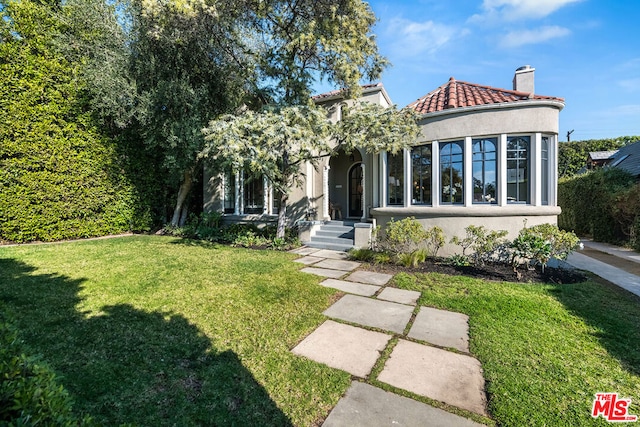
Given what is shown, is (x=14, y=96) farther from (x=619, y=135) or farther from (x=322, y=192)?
(x=619, y=135)

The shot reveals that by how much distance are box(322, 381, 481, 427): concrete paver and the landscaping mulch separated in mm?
4421

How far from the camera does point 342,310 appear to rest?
446cm

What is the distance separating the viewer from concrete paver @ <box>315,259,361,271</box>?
7.09 m

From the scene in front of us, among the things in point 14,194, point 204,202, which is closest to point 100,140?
point 14,194

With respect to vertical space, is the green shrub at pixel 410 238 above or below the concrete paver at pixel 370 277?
above

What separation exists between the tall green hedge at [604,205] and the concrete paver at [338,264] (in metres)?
10.7

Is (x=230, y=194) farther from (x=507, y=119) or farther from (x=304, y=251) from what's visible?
(x=507, y=119)

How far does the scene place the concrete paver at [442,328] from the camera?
11.6 ft

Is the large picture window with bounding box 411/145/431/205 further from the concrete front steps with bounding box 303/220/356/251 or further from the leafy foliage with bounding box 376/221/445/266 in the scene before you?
the concrete front steps with bounding box 303/220/356/251

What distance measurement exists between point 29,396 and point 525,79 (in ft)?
38.1

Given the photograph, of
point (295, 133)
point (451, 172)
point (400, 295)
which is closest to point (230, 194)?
point (295, 133)

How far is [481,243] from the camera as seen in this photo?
6.79 m

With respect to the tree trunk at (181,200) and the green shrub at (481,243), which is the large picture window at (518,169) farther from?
the tree trunk at (181,200)

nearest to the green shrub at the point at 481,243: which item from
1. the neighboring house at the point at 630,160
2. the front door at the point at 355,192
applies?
the front door at the point at 355,192
